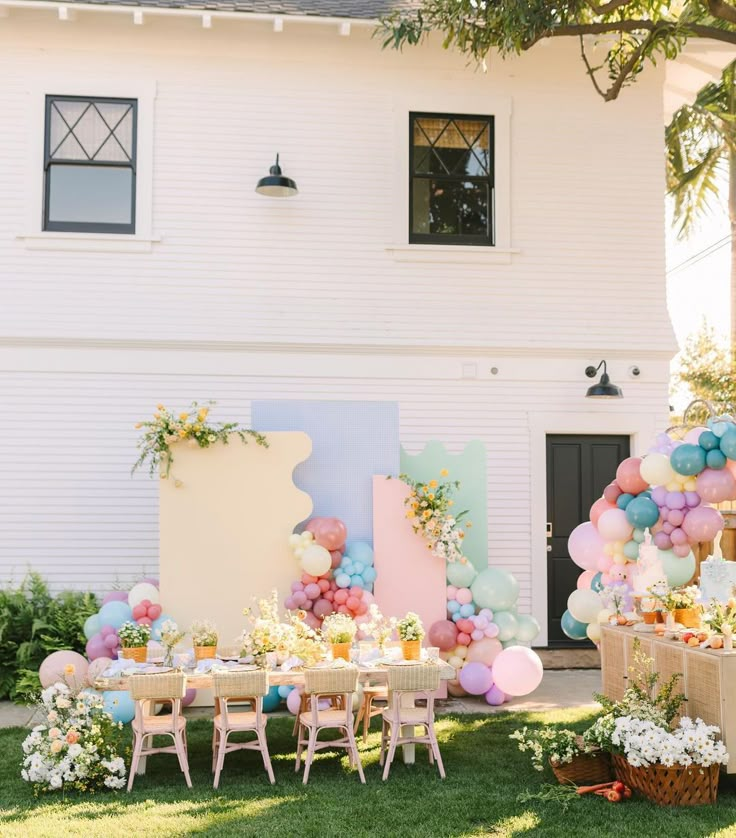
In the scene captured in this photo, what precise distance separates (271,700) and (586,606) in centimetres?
283

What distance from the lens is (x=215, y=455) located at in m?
9.05

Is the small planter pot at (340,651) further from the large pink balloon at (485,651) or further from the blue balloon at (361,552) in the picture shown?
the large pink balloon at (485,651)

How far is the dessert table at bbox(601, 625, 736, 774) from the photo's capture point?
6129 millimetres

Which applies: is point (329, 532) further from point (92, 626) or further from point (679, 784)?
point (679, 784)

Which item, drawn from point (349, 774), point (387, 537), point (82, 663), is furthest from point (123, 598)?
point (349, 774)

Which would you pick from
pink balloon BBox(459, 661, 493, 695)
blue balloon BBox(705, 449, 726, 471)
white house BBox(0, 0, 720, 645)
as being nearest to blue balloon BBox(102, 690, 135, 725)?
white house BBox(0, 0, 720, 645)

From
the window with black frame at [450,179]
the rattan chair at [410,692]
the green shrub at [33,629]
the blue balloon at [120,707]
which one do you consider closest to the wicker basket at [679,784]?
the rattan chair at [410,692]

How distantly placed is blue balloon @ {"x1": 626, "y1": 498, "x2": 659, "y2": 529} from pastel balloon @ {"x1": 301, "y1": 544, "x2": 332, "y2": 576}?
8.49ft

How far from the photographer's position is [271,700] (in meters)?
8.84

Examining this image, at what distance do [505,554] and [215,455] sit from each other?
3461 mm

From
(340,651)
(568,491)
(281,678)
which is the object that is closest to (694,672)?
(340,651)

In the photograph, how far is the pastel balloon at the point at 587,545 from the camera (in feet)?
Result: 28.3

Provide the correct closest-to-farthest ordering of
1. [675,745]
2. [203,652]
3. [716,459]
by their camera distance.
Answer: [675,745] → [203,652] → [716,459]

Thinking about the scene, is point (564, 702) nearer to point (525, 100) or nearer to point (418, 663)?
point (418, 663)
